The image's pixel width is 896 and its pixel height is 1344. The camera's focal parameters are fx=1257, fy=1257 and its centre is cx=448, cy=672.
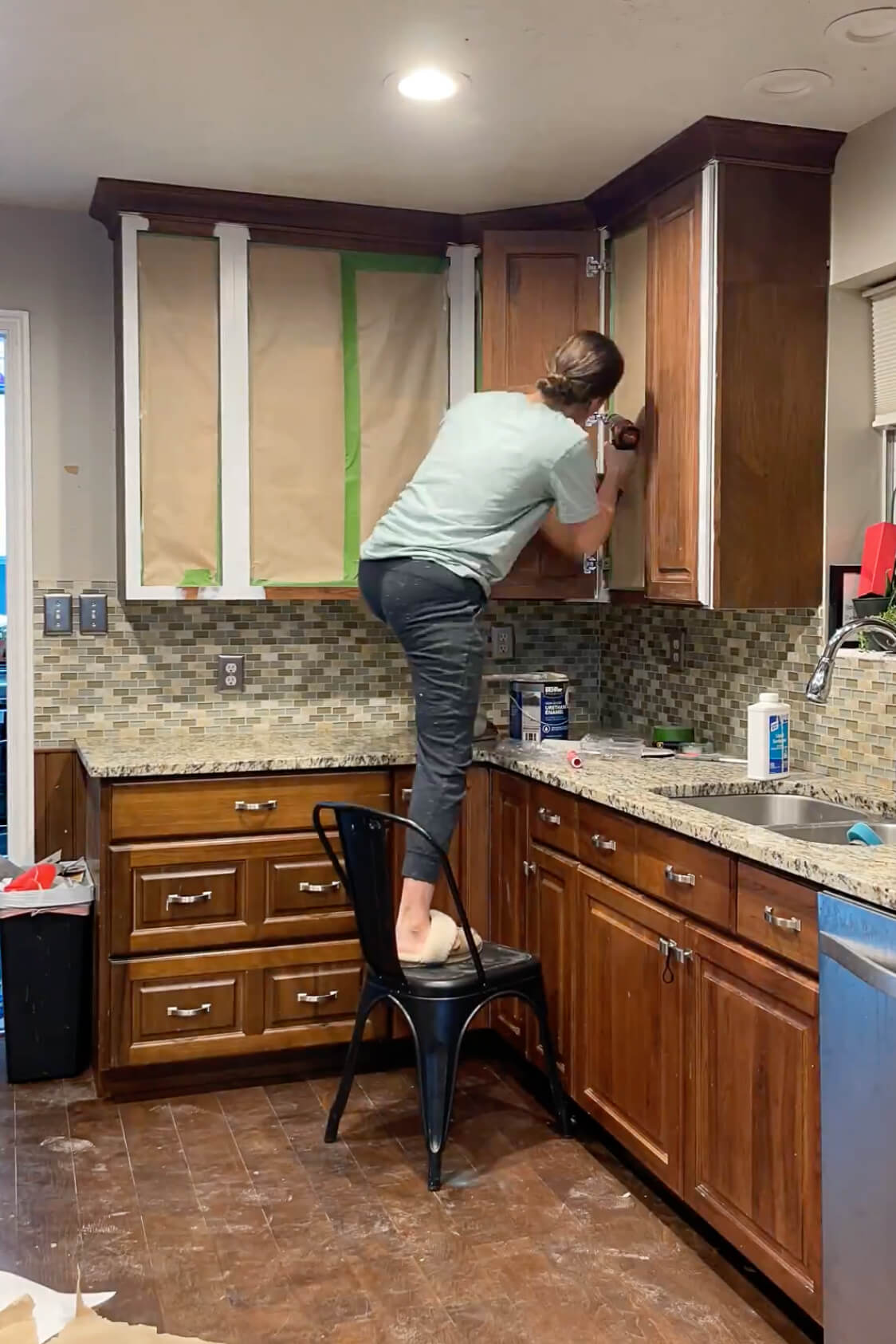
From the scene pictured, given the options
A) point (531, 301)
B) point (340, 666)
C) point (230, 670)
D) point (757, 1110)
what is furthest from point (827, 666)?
point (230, 670)

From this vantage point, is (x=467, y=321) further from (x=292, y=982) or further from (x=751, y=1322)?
(x=751, y=1322)

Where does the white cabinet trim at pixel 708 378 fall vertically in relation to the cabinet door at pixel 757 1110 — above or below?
above

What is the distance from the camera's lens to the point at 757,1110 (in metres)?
2.21

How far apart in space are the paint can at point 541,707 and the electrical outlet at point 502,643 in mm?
424

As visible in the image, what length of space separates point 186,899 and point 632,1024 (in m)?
1.20

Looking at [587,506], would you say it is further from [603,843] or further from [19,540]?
[19,540]

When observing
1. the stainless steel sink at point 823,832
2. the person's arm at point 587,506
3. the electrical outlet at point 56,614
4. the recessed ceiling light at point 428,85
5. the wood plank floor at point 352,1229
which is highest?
the recessed ceiling light at point 428,85

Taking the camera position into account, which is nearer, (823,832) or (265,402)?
(823,832)

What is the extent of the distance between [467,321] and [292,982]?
6.34 feet

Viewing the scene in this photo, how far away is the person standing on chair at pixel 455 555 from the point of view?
2.89 m

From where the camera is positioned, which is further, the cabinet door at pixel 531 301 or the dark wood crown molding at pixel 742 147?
the cabinet door at pixel 531 301

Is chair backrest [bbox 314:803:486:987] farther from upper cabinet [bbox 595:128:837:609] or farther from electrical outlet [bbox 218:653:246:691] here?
electrical outlet [bbox 218:653:246:691]

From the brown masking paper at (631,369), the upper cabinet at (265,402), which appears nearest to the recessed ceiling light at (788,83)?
the brown masking paper at (631,369)

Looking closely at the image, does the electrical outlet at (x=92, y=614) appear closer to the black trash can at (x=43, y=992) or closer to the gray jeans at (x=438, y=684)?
the black trash can at (x=43, y=992)
